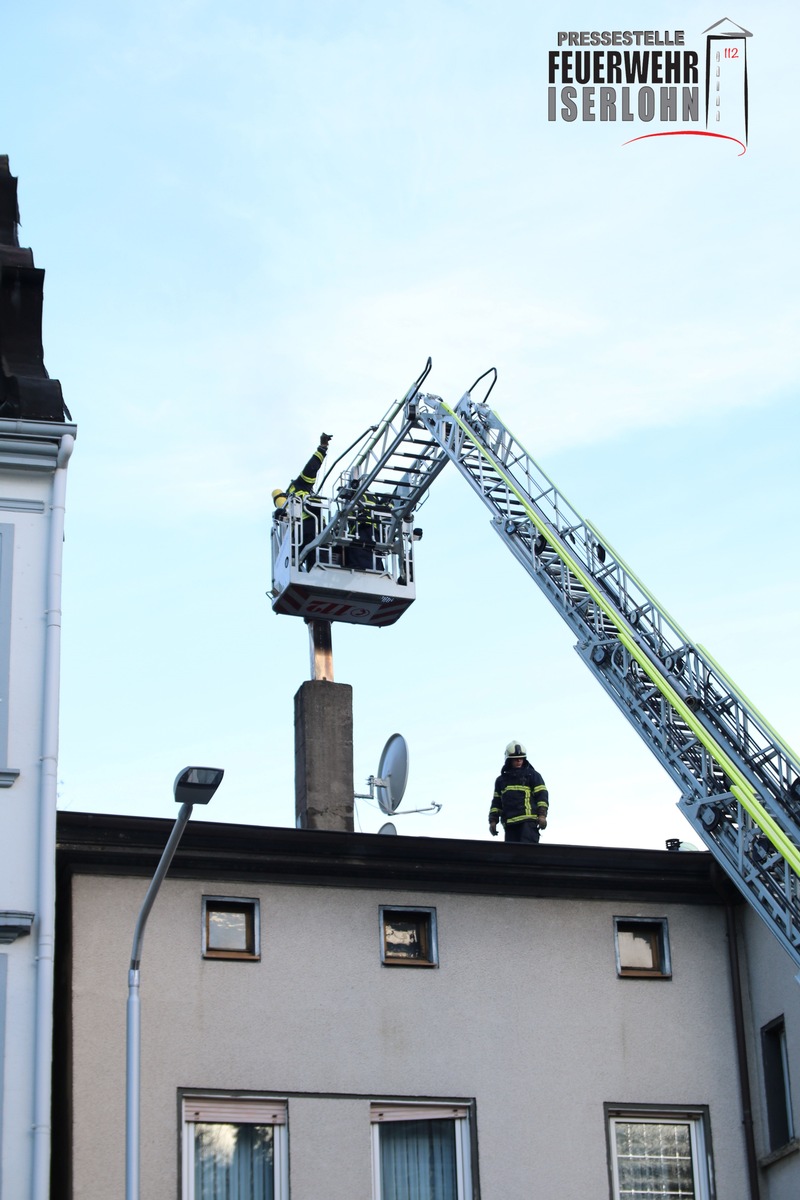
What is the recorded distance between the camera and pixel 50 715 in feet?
51.5

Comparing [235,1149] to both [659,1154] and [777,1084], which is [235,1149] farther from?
[777,1084]

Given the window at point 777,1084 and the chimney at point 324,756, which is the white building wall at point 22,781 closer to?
the window at point 777,1084

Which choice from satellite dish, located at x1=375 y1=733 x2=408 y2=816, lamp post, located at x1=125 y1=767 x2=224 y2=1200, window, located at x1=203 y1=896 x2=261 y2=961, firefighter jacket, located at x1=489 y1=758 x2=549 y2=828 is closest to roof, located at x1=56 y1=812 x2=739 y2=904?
window, located at x1=203 y1=896 x2=261 y2=961

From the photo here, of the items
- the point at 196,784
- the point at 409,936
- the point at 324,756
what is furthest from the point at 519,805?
the point at 196,784

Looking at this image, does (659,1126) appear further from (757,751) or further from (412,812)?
(412,812)

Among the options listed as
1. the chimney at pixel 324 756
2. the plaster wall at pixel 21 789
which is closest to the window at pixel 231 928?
the plaster wall at pixel 21 789

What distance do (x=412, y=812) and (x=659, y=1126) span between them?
267 inches

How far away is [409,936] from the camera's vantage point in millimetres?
17906

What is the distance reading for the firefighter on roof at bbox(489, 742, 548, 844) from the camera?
68.9 feet

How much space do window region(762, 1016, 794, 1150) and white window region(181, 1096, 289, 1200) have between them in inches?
191

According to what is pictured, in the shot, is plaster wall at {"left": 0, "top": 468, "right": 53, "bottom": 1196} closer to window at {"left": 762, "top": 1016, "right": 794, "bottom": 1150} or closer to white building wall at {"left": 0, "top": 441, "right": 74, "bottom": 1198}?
white building wall at {"left": 0, "top": 441, "right": 74, "bottom": 1198}

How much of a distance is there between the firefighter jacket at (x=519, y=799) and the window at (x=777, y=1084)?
3999mm

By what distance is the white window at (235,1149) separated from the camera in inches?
639

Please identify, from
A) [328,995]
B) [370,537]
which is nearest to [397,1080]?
[328,995]
